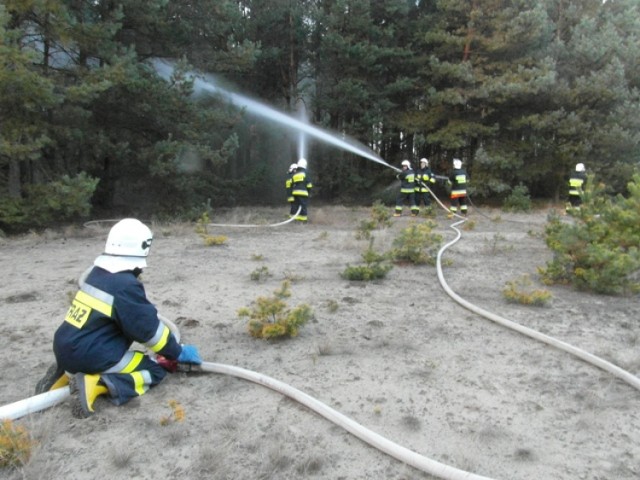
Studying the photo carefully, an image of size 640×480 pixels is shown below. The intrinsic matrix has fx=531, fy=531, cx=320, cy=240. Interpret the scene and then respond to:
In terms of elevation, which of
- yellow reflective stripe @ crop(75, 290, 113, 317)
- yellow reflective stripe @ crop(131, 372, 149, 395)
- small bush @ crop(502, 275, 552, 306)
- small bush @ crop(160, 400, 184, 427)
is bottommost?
small bush @ crop(160, 400, 184, 427)

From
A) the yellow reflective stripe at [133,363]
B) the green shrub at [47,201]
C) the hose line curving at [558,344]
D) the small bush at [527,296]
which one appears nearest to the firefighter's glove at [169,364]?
the yellow reflective stripe at [133,363]

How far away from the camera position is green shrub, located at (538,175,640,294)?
5684 millimetres

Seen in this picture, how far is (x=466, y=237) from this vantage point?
10.2 m

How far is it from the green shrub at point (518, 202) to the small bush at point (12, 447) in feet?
57.3

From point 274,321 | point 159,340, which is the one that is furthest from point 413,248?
point 159,340

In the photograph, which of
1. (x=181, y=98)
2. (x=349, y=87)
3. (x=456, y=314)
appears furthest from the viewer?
(x=349, y=87)

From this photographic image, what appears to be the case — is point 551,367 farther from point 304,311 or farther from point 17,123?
point 17,123

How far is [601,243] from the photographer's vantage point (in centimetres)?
596

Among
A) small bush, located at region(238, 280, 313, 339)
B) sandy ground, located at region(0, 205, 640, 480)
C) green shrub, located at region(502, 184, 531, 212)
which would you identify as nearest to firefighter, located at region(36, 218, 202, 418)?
sandy ground, located at region(0, 205, 640, 480)

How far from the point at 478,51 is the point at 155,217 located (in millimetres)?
12805

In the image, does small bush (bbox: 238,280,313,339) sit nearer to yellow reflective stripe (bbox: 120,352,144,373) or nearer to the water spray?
yellow reflective stripe (bbox: 120,352,144,373)

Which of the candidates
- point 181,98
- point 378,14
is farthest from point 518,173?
point 181,98

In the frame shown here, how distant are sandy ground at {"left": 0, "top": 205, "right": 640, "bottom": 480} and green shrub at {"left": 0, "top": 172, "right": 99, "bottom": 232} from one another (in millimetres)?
5140

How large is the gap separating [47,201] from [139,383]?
9.58 meters
